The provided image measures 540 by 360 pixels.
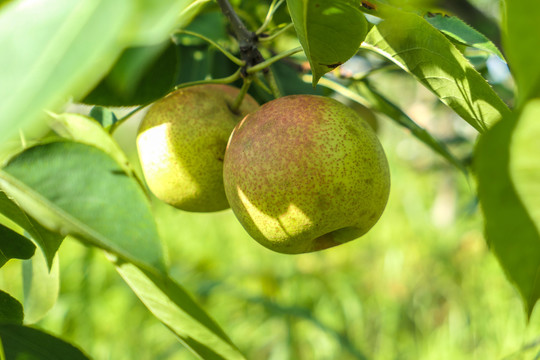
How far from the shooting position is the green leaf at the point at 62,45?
230 mm

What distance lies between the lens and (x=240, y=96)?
0.77 meters

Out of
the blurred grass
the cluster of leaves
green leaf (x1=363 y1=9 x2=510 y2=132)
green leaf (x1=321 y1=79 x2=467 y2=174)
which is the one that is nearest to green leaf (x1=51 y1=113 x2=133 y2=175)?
the cluster of leaves

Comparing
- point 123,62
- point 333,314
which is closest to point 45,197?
point 123,62

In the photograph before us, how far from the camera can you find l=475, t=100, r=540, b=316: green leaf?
0.27 meters

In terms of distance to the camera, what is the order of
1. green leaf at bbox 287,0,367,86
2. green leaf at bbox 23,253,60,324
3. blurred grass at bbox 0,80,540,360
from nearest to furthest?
green leaf at bbox 287,0,367,86 < green leaf at bbox 23,253,60,324 < blurred grass at bbox 0,80,540,360

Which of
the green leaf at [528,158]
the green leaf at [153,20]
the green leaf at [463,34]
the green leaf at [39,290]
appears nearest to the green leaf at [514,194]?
the green leaf at [528,158]

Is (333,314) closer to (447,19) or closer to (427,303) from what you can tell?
(427,303)

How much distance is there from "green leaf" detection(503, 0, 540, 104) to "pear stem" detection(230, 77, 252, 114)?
0.50m

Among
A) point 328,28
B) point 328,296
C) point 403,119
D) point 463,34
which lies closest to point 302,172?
point 328,28

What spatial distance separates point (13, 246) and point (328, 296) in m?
2.52

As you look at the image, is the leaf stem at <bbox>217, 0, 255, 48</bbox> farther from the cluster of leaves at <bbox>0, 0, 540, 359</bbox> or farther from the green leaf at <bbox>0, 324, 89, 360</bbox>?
the green leaf at <bbox>0, 324, 89, 360</bbox>

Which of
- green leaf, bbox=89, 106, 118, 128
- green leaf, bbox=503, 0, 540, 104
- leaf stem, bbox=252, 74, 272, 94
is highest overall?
green leaf, bbox=503, 0, 540, 104

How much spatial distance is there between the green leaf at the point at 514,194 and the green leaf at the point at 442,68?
0.75 ft

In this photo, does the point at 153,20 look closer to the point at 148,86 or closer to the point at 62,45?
the point at 62,45
